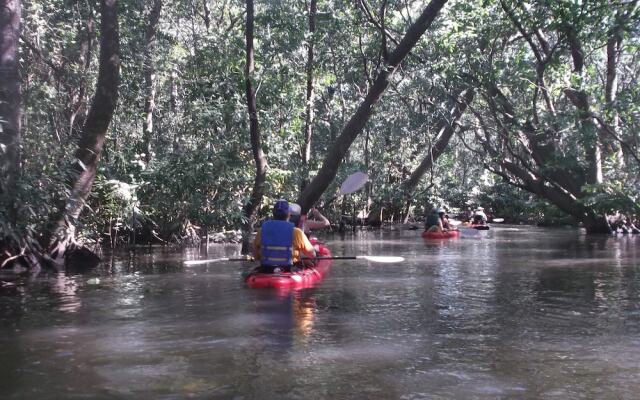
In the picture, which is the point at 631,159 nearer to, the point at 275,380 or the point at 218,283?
the point at 218,283

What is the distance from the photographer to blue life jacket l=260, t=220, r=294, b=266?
27.9 ft

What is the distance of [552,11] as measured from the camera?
14500mm

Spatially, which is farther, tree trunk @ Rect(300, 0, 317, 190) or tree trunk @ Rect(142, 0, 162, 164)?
tree trunk @ Rect(300, 0, 317, 190)

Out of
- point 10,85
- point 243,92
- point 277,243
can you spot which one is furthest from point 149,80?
point 277,243

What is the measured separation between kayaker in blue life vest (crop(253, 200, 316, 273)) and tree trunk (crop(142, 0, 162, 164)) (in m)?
8.31

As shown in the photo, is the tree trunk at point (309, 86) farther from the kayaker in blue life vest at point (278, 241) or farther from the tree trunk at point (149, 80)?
the kayaker in blue life vest at point (278, 241)

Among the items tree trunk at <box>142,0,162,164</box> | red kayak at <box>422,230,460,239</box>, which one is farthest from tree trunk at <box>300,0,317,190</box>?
red kayak at <box>422,230,460,239</box>

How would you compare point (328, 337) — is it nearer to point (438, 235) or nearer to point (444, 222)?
point (438, 235)

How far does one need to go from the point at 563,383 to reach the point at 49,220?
9.36 m

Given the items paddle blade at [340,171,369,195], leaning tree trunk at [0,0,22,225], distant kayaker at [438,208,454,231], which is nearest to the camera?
leaning tree trunk at [0,0,22,225]

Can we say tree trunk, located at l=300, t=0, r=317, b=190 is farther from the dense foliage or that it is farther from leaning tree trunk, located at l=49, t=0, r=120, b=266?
leaning tree trunk, located at l=49, t=0, r=120, b=266

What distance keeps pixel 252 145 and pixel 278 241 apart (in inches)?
228

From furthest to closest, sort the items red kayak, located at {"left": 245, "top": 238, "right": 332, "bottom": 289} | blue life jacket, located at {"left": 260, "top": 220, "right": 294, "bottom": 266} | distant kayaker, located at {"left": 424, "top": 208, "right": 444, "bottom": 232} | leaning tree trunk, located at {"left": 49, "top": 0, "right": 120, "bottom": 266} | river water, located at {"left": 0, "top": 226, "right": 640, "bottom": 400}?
distant kayaker, located at {"left": 424, "top": 208, "right": 444, "bottom": 232} → leaning tree trunk, located at {"left": 49, "top": 0, "right": 120, "bottom": 266} → red kayak, located at {"left": 245, "top": 238, "right": 332, "bottom": 289} → blue life jacket, located at {"left": 260, "top": 220, "right": 294, "bottom": 266} → river water, located at {"left": 0, "top": 226, "right": 640, "bottom": 400}

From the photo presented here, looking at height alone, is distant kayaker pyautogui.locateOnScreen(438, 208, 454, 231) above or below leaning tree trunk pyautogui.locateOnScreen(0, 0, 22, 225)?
below
